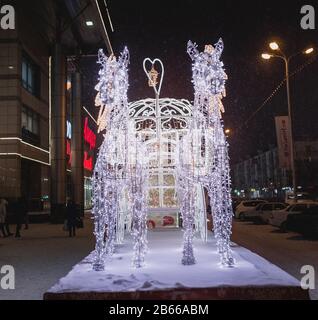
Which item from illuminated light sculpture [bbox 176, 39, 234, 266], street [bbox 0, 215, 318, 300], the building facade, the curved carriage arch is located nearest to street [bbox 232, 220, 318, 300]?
street [bbox 0, 215, 318, 300]

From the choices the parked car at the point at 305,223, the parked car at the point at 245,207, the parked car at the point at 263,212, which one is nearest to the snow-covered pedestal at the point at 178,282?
the parked car at the point at 305,223

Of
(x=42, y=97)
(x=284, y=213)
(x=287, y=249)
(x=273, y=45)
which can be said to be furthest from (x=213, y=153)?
(x=42, y=97)

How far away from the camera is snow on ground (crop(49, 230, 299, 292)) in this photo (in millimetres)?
7506

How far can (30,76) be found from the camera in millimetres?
32750

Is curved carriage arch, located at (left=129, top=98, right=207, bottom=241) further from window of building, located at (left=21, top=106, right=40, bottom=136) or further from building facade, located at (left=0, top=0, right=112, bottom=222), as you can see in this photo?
window of building, located at (left=21, top=106, right=40, bottom=136)

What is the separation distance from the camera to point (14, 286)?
9.02 meters

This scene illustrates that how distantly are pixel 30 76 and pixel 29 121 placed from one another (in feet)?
10.4

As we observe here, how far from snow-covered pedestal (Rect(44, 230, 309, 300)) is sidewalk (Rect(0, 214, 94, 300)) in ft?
2.41

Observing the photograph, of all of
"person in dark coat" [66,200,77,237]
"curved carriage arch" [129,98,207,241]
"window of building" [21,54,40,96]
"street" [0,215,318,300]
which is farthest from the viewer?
"window of building" [21,54,40,96]

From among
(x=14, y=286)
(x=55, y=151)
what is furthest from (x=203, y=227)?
(x=55, y=151)

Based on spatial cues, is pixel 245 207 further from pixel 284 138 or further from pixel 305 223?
pixel 305 223
